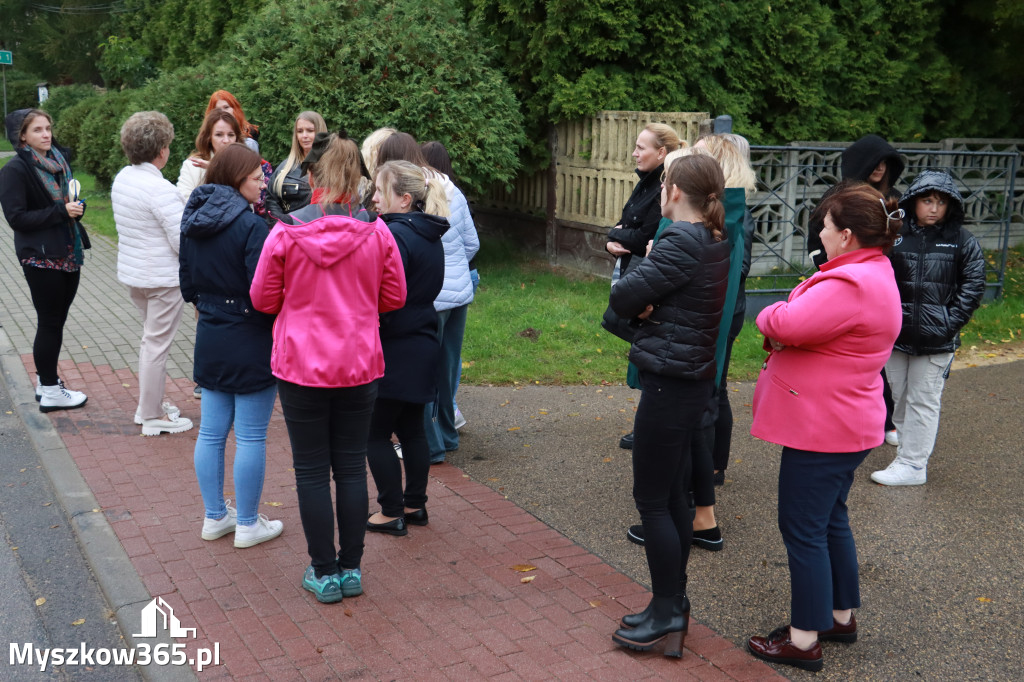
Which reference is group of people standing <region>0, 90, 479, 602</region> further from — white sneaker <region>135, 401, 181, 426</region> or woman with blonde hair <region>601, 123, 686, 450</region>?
white sneaker <region>135, 401, 181, 426</region>

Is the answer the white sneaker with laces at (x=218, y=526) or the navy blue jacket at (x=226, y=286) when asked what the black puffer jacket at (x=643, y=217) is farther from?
the white sneaker with laces at (x=218, y=526)

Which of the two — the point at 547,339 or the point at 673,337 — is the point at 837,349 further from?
the point at 547,339

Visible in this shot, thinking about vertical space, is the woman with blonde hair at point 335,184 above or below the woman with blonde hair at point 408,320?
above

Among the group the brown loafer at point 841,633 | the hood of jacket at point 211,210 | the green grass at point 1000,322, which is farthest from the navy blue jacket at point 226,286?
the green grass at point 1000,322

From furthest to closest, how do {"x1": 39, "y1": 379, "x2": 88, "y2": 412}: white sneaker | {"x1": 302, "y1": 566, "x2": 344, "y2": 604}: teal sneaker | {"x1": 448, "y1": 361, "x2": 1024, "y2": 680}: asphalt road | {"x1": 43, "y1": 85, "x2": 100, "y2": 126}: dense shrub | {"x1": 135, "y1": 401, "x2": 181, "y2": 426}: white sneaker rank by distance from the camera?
{"x1": 43, "y1": 85, "x2": 100, "y2": 126}: dense shrub < {"x1": 39, "y1": 379, "x2": 88, "y2": 412}: white sneaker < {"x1": 135, "y1": 401, "x2": 181, "y2": 426}: white sneaker < {"x1": 302, "y1": 566, "x2": 344, "y2": 604}: teal sneaker < {"x1": 448, "y1": 361, "x2": 1024, "y2": 680}: asphalt road

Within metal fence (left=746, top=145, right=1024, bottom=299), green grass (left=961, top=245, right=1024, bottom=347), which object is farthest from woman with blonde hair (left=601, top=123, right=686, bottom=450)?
green grass (left=961, top=245, right=1024, bottom=347)

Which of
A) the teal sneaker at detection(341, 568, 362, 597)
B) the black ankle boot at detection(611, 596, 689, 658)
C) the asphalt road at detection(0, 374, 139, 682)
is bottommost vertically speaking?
the asphalt road at detection(0, 374, 139, 682)

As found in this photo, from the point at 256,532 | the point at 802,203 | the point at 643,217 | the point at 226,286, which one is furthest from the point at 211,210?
the point at 802,203

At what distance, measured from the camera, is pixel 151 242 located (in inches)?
238

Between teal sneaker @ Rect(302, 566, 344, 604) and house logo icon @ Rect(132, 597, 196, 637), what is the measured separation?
528mm

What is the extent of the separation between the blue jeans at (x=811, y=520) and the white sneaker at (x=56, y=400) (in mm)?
5287

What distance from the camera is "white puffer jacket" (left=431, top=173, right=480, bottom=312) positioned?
5.54 metres

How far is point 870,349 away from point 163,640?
3.06m

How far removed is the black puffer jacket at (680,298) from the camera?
11.7ft
